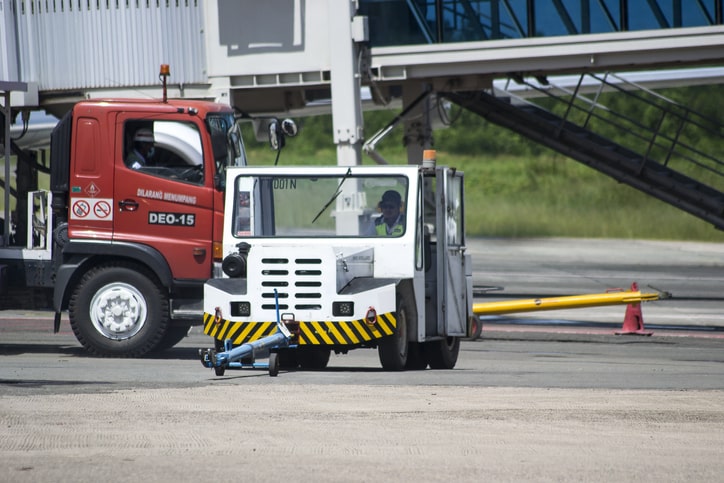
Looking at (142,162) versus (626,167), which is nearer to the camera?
(142,162)

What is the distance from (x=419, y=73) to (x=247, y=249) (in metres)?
12.3

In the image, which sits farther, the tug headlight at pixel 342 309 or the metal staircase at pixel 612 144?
the metal staircase at pixel 612 144

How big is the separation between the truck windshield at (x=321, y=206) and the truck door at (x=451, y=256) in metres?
0.53

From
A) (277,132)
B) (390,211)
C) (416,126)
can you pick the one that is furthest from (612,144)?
(390,211)

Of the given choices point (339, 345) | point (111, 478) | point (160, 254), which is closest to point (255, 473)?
point (111, 478)

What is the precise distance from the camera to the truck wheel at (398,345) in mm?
12234

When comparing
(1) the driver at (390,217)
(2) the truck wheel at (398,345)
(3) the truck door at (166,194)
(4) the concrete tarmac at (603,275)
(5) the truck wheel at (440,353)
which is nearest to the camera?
(2) the truck wheel at (398,345)

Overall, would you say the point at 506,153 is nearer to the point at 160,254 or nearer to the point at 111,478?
the point at 160,254

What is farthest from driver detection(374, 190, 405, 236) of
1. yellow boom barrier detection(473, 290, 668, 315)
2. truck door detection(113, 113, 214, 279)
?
yellow boom barrier detection(473, 290, 668, 315)

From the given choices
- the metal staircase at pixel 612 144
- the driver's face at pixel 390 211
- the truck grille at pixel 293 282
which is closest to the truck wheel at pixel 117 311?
the truck grille at pixel 293 282

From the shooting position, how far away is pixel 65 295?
14406 mm

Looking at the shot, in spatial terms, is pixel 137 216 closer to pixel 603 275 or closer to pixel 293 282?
pixel 293 282

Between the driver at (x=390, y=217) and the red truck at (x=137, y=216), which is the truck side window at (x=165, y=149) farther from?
the driver at (x=390, y=217)

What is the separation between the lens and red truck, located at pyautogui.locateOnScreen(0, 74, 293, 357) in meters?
14.2
